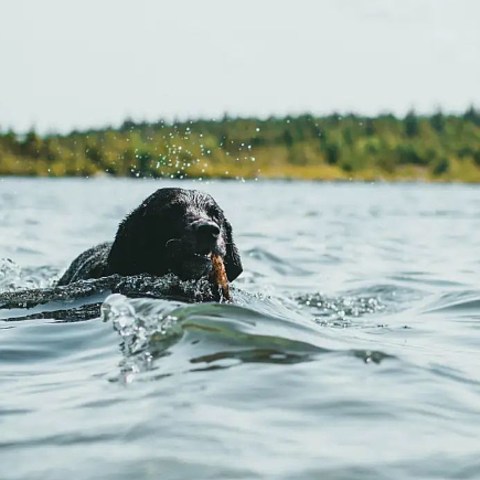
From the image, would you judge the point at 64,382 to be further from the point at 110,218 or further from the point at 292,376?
the point at 110,218

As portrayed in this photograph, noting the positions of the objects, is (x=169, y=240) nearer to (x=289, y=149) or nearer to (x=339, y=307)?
(x=339, y=307)

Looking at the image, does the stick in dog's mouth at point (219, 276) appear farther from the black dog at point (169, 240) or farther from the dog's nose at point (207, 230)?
the dog's nose at point (207, 230)

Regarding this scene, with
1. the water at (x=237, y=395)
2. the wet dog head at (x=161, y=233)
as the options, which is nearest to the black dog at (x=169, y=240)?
the wet dog head at (x=161, y=233)

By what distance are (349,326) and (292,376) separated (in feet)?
10.4

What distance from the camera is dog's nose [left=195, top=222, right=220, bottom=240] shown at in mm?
7000

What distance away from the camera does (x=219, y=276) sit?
24.0ft

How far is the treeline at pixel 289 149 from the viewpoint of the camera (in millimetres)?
128625

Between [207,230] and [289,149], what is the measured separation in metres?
148

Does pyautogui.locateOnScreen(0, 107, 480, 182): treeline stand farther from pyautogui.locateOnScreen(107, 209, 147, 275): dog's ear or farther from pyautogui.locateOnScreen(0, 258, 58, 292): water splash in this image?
pyautogui.locateOnScreen(107, 209, 147, 275): dog's ear

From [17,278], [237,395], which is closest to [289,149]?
[17,278]

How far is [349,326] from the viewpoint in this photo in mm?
7984

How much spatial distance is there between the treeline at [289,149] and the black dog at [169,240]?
109245 mm

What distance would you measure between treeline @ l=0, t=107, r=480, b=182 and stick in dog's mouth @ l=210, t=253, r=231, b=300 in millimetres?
109979

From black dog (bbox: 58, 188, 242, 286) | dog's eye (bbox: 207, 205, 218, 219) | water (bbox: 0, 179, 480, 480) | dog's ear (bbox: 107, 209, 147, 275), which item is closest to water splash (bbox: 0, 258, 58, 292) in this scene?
black dog (bbox: 58, 188, 242, 286)
